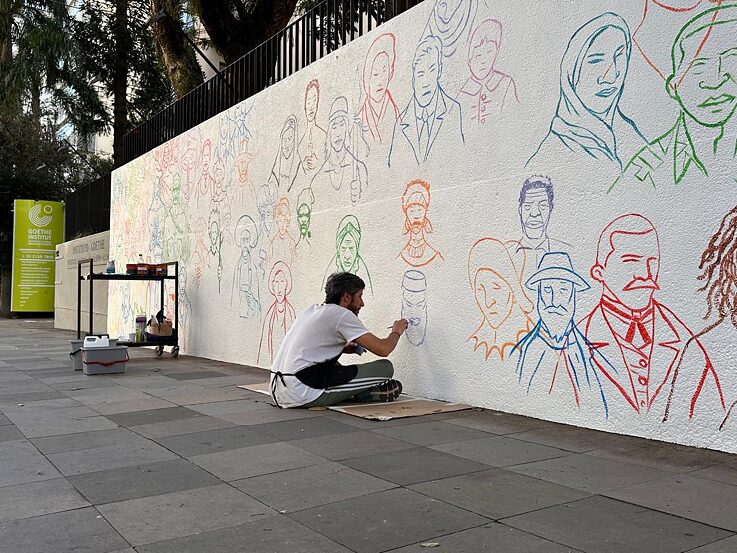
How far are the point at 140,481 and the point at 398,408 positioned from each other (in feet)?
8.55

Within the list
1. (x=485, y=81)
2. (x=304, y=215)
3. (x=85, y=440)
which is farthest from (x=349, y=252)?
(x=85, y=440)

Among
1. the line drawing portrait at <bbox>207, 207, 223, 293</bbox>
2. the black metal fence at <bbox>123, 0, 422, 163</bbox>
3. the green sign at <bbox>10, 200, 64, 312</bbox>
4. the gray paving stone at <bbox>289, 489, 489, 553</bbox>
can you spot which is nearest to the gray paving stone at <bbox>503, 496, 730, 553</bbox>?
the gray paving stone at <bbox>289, 489, 489, 553</bbox>

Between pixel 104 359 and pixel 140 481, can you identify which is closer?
pixel 140 481

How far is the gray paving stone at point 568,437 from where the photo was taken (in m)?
4.80

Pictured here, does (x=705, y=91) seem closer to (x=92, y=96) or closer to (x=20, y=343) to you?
(x=20, y=343)

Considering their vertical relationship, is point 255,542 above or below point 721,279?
below

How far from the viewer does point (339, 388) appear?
20.8ft

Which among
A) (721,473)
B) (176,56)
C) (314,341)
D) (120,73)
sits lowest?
(721,473)

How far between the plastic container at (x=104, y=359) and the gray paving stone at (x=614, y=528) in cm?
721

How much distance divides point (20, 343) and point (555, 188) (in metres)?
13.7

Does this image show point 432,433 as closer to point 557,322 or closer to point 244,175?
point 557,322

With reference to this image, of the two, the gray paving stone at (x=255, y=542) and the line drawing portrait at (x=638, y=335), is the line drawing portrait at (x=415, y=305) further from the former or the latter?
the gray paving stone at (x=255, y=542)

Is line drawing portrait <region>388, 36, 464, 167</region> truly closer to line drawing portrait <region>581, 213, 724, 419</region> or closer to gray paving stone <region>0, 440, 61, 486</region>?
line drawing portrait <region>581, 213, 724, 419</region>

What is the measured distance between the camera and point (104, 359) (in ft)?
30.8
